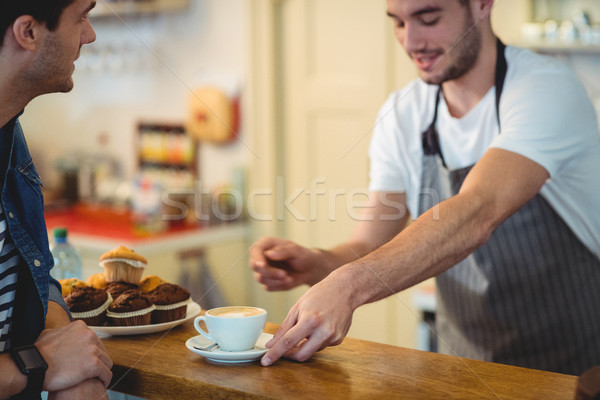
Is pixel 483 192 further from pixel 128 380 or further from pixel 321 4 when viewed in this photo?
pixel 321 4

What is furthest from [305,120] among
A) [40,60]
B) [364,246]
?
[40,60]

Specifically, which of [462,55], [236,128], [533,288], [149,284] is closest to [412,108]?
[462,55]

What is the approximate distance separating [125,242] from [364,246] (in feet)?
4.50

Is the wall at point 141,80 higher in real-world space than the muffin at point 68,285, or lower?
higher

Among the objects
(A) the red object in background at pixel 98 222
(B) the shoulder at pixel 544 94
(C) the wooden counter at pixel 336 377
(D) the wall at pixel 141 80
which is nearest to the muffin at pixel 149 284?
(C) the wooden counter at pixel 336 377

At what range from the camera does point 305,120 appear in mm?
2980

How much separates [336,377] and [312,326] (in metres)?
0.08

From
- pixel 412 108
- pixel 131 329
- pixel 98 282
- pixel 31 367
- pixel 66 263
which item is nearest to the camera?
pixel 31 367

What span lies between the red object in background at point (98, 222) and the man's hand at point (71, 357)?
1791 millimetres

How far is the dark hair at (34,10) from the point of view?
896mm

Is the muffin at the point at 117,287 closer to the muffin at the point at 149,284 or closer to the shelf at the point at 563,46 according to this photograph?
the muffin at the point at 149,284

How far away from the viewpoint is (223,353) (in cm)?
98

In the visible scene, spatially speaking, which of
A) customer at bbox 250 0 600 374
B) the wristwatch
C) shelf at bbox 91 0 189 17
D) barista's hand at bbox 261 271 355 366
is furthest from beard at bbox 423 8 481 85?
shelf at bbox 91 0 189 17

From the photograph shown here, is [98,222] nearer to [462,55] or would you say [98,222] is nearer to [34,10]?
[462,55]
